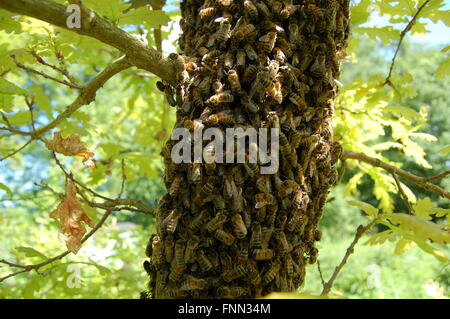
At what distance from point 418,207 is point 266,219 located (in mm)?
1101

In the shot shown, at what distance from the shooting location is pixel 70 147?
209 centimetres

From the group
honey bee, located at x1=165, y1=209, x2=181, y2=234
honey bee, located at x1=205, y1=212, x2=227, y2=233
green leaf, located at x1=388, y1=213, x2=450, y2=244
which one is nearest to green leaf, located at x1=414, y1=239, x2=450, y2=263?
green leaf, located at x1=388, y1=213, x2=450, y2=244

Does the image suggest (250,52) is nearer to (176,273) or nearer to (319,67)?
(319,67)

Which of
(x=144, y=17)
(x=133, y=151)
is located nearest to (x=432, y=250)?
(x=144, y=17)

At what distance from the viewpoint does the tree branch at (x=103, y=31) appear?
157 cm

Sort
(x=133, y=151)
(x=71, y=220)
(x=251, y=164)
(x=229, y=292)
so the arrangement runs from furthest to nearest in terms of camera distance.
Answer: (x=133, y=151) < (x=71, y=220) < (x=251, y=164) < (x=229, y=292)

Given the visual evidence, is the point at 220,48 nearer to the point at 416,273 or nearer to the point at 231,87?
the point at 231,87

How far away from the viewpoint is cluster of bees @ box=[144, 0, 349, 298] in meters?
1.68

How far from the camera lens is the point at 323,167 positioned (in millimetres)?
1979

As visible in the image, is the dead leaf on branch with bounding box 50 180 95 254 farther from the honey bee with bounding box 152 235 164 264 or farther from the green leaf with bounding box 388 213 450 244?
the green leaf with bounding box 388 213 450 244

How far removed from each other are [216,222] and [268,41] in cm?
84
